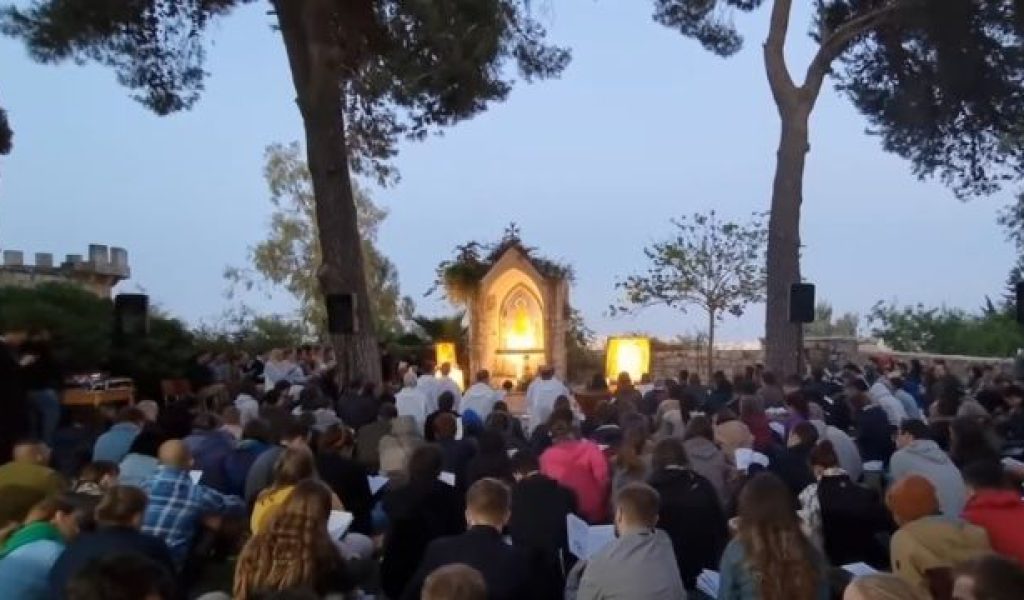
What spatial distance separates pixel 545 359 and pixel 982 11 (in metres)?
10.3

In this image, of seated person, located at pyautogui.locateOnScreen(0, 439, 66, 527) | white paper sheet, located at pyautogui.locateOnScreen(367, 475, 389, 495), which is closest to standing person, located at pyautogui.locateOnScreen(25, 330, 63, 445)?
seated person, located at pyautogui.locateOnScreen(0, 439, 66, 527)

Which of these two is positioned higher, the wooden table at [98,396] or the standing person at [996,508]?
the wooden table at [98,396]

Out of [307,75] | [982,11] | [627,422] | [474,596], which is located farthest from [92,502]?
[982,11]

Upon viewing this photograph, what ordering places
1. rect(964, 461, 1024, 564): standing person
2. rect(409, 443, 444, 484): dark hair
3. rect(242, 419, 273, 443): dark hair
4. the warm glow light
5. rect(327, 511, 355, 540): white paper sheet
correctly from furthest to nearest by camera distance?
the warm glow light, rect(242, 419, 273, 443): dark hair, rect(409, 443, 444, 484): dark hair, rect(327, 511, 355, 540): white paper sheet, rect(964, 461, 1024, 564): standing person

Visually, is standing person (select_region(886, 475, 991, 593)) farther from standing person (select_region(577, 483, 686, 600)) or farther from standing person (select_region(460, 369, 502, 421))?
standing person (select_region(460, 369, 502, 421))

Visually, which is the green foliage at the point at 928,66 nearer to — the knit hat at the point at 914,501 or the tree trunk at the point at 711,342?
the tree trunk at the point at 711,342

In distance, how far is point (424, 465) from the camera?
6703 millimetres

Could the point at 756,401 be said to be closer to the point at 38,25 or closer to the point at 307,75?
the point at 307,75

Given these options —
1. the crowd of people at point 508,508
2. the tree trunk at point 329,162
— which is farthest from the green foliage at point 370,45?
the crowd of people at point 508,508

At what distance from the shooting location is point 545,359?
2489 centimetres

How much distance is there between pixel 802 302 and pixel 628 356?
4.84 metres

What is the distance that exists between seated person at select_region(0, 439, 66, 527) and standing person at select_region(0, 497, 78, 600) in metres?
0.11

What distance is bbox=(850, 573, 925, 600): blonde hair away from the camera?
312 cm

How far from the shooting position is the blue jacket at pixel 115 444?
890cm
